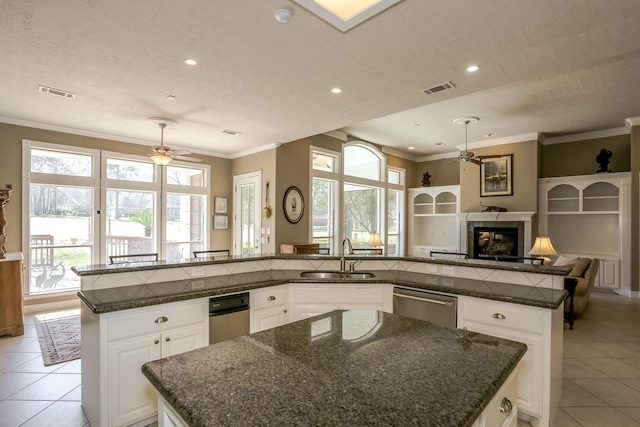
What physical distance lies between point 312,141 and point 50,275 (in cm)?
504

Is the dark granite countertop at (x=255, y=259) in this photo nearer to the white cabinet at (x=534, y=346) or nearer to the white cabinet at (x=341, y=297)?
the white cabinet at (x=534, y=346)

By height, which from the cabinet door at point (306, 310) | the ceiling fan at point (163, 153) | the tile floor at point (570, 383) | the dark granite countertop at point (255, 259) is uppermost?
the ceiling fan at point (163, 153)

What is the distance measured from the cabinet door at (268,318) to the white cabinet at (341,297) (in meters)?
0.09

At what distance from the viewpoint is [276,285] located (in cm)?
281

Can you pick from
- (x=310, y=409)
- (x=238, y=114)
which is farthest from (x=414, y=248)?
(x=310, y=409)

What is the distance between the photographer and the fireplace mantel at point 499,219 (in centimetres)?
679

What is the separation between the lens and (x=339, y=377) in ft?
3.45

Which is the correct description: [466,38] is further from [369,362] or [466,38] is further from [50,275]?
[50,275]

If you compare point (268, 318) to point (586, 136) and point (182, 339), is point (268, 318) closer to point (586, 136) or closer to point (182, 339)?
point (182, 339)

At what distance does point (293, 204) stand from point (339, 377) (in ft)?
17.7

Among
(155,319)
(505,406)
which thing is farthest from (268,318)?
(505,406)

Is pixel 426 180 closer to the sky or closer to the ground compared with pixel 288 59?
closer to the ground

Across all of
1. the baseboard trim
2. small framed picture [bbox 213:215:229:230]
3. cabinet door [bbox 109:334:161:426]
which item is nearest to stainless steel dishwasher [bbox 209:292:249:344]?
cabinet door [bbox 109:334:161:426]

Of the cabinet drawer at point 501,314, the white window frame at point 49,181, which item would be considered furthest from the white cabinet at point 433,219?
the white window frame at point 49,181
